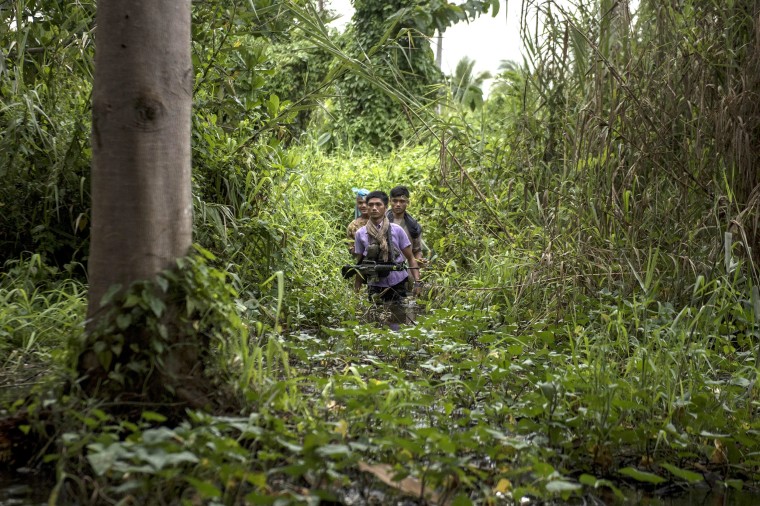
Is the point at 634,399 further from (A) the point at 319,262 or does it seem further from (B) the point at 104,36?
(A) the point at 319,262

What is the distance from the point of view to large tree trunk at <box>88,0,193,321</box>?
9.91ft

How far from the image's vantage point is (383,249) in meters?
9.09

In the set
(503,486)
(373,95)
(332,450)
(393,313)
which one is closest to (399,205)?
(393,313)

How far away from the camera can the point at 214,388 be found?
3184 millimetres

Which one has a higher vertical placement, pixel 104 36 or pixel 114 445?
pixel 104 36

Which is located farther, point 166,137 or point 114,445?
point 166,137

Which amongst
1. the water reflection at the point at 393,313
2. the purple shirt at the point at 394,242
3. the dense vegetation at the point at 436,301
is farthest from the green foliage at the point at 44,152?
the purple shirt at the point at 394,242

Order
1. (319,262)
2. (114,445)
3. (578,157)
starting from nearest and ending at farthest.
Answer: (114,445)
(578,157)
(319,262)

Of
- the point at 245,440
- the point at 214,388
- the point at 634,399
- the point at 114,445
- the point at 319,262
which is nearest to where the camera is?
the point at 114,445

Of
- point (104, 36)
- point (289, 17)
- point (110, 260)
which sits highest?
point (289, 17)

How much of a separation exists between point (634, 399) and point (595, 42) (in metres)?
2.91

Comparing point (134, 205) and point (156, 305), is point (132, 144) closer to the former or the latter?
point (134, 205)

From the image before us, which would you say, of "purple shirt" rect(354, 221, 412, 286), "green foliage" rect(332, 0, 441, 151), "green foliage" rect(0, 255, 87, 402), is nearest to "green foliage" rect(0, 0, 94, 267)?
"green foliage" rect(0, 255, 87, 402)

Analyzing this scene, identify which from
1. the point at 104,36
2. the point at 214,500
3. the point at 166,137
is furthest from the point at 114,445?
the point at 104,36
